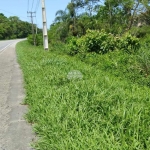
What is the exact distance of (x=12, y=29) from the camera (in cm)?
8881

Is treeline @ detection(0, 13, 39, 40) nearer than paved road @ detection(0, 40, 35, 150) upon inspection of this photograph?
No

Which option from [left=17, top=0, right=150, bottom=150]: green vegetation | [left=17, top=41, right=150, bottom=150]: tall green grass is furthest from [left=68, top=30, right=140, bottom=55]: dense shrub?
[left=17, top=41, right=150, bottom=150]: tall green grass

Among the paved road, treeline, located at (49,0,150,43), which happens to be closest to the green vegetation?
the paved road

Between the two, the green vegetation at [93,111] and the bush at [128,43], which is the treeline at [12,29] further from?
the green vegetation at [93,111]

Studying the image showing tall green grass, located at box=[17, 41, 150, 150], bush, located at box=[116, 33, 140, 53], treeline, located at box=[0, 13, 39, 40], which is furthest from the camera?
treeline, located at box=[0, 13, 39, 40]

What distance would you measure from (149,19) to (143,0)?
6.22ft

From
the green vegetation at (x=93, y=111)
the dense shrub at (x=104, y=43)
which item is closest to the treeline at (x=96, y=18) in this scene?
the dense shrub at (x=104, y=43)

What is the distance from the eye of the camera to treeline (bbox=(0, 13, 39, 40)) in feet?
266

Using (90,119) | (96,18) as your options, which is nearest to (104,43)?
(90,119)

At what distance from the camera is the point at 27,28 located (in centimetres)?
9669

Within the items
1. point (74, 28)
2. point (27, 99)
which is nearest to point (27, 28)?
point (74, 28)

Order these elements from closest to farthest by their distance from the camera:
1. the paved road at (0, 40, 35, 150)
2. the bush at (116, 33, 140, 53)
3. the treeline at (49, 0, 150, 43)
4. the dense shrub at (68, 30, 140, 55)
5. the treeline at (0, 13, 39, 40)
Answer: the paved road at (0, 40, 35, 150), the bush at (116, 33, 140, 53), the dense shrub at (68, 30, 140, 55), the treeline at (49, 0, 150, 43), the treeline at (0, 13, 39, 40)

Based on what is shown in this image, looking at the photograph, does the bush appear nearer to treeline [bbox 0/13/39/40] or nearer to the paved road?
the paved road

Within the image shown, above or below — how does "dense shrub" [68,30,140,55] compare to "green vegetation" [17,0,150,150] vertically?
above
